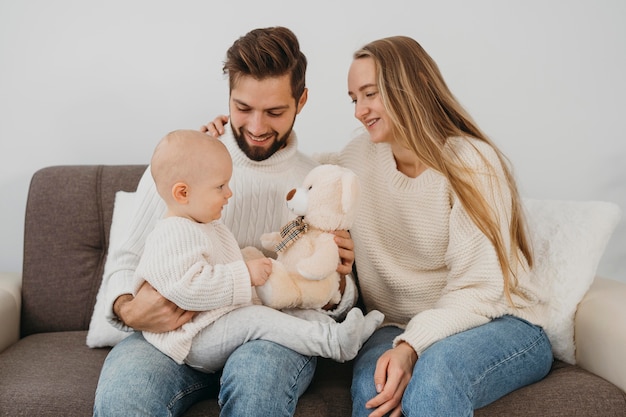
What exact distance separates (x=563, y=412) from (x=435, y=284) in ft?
1.55

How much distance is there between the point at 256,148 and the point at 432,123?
1.57ft

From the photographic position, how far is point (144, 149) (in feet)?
8.32

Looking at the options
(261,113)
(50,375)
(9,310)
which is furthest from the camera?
(9,310)

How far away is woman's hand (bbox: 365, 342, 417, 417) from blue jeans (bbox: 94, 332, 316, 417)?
0.58 ft

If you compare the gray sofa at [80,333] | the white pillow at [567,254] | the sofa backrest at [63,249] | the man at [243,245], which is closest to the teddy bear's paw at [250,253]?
the man at [243,245]

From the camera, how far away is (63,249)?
2.20 meters

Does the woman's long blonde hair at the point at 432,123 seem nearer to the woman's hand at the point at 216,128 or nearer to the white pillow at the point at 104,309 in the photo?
the woman's hand at the point at 216,128

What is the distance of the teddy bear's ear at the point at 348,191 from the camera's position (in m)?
1.71

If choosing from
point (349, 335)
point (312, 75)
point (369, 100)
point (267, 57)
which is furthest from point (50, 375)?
point (312, 75)

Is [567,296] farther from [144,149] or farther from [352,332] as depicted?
[144,149]

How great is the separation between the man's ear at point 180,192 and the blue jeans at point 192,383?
1.15 feet

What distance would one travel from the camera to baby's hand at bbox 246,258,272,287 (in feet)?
5.30

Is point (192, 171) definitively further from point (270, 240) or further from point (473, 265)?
point (473, 265)

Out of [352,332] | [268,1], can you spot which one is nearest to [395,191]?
[352,332]
